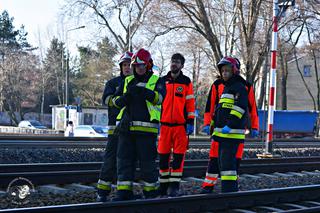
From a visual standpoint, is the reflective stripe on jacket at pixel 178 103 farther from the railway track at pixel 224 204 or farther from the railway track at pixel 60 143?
the railway track at pixel 60 143

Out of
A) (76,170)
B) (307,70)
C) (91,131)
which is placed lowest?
(91,131)

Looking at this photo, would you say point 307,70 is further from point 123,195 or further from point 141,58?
point 123,195

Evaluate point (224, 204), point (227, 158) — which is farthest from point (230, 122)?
point (224, 204)

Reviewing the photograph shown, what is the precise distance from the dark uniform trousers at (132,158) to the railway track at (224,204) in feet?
1.67

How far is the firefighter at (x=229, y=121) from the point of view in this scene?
303 inches

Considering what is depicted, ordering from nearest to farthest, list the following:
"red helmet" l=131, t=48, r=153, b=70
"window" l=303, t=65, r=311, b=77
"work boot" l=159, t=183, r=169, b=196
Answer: "red helmet" l=131, t=48, r=153, b=70, "work boot" l=159, t=183, r=169, b=196, "window" l=303, t=65, r=311, b=77

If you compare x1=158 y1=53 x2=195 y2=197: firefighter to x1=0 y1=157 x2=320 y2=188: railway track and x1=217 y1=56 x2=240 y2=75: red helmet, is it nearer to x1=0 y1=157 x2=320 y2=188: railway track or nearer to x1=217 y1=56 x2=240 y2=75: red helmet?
x1=217 y1=56 x2=240 y2=75: red helmet

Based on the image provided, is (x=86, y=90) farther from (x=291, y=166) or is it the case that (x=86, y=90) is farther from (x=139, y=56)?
(x=139, y=56)

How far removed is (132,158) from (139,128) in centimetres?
45

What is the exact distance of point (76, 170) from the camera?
10727 mm

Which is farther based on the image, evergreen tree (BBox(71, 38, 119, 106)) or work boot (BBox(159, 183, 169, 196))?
evergreen tree (BBox(71, 38, 119, 106))

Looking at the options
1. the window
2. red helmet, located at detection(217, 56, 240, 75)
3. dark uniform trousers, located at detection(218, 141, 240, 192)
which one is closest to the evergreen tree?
the window

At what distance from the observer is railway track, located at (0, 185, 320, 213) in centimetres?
609

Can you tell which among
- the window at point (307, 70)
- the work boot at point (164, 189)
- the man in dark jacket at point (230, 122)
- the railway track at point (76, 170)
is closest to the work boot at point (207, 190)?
the man in dark jacket at point (230, 122)
